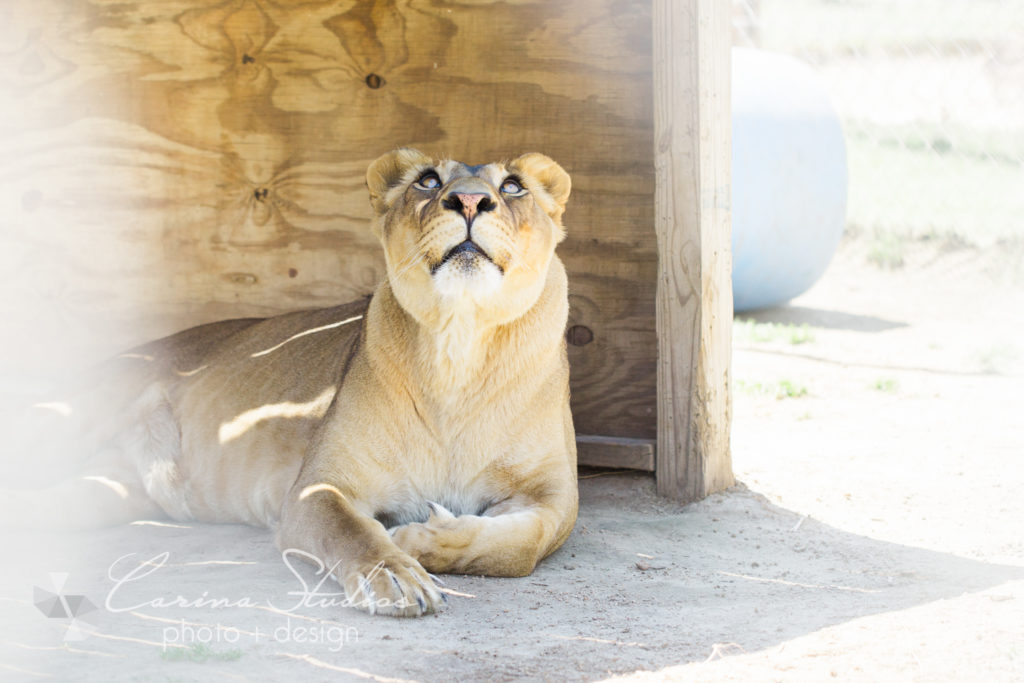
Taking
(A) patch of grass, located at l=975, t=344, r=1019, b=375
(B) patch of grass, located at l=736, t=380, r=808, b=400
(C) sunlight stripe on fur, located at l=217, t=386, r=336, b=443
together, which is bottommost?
(B) patch of grass, located at l=736, t=380, r=808, b=400

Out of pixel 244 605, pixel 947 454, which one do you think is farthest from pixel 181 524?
pixel 947 454

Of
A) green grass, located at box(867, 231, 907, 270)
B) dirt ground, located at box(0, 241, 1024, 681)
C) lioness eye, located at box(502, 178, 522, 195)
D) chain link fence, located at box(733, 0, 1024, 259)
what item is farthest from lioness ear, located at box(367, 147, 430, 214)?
green grass, located at box(867, 231, 907, 270)

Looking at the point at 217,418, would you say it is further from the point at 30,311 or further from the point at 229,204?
the point at 30,311

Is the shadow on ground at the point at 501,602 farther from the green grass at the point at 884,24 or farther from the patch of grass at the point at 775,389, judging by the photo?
the green grass at the point at 884,24

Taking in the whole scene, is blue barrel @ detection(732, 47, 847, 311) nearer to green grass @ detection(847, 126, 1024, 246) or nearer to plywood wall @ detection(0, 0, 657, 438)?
green grass @ detection(847, 126, 1024, 246)

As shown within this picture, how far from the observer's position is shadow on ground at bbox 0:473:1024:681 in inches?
99.7

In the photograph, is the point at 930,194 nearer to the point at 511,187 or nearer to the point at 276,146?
the point at 276,146

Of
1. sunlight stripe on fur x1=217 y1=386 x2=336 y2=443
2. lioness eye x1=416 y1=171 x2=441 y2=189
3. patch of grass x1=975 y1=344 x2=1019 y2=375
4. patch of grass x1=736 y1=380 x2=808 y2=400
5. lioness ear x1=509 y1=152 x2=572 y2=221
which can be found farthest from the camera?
patch of grass x1=975 y1=344 x2=1019 y2=375

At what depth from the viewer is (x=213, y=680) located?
2.37 metres

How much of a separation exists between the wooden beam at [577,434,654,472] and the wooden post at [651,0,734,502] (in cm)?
15

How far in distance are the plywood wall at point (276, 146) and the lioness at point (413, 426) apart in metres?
0.78

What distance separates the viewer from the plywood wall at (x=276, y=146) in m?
4.59

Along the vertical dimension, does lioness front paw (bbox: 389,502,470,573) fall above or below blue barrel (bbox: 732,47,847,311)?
below

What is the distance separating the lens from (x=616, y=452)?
4.50 meters
